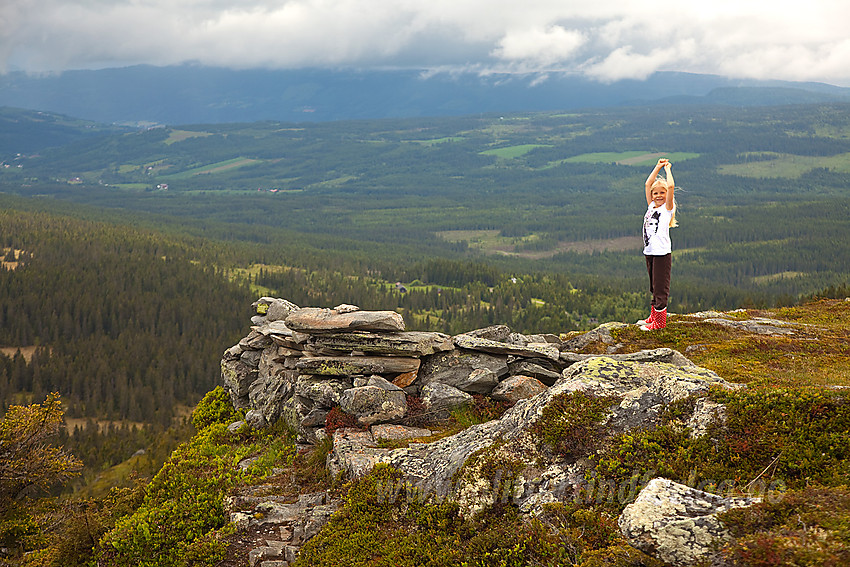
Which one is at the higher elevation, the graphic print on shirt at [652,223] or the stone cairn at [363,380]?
the graphic print on shirt at [652,223]

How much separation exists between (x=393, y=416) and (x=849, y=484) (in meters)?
14.1

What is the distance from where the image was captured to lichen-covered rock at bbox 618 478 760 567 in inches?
416

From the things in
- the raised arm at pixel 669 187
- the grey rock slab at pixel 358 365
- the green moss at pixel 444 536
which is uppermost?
the raised arm at pixel 669 187

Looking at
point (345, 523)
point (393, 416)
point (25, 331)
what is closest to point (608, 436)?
point (345, 523)

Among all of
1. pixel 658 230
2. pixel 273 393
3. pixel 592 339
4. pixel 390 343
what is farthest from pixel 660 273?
pixel 273 393

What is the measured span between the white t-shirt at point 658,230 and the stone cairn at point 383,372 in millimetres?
5962

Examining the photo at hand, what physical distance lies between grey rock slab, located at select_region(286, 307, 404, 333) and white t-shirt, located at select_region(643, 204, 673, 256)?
36.5ft

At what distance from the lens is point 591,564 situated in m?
11.3

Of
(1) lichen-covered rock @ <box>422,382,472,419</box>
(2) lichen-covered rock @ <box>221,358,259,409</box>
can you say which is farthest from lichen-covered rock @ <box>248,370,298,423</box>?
(1) lichen-covered rock @ <box>422,382,472,419</box>

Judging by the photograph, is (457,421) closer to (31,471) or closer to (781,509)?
(781,509)

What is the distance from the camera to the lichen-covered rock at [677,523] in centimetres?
1057

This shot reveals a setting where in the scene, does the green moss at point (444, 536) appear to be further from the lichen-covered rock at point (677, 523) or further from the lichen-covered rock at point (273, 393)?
the lichen-covered rock at point (273, 393)

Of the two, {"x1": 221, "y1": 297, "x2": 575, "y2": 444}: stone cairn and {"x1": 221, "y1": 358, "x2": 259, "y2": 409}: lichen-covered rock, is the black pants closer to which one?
{"x1": 221, "y1": 297, "x2": 575, "y2": 444}: stone cairn

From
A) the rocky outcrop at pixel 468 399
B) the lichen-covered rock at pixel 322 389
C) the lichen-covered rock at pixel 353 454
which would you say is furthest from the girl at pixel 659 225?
the lichen-covered rock at pixel 322 389
